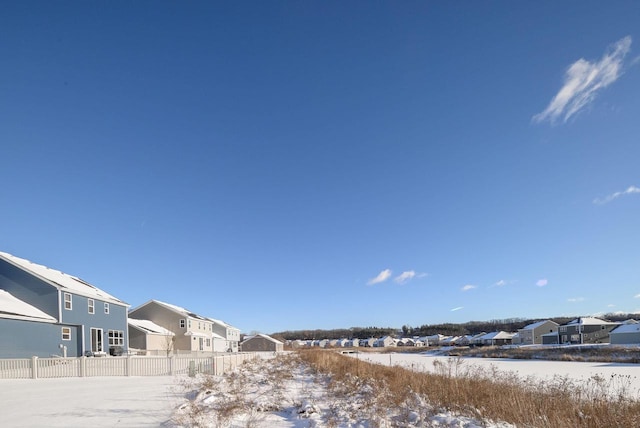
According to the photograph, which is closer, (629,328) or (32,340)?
(32,340)

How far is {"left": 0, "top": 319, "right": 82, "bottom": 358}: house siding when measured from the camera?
20.5 metres

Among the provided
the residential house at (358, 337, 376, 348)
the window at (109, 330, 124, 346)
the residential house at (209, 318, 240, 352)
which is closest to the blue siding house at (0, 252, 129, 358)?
the window at (109, 330, 124, 346)

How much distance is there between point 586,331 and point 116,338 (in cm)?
8429

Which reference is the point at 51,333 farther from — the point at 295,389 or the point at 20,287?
the point at 295,389

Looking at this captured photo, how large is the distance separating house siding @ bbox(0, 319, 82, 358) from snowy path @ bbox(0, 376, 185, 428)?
651 cm

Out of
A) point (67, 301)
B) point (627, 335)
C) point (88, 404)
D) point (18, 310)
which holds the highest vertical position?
point (67, 301)

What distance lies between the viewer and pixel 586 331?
80.4 m

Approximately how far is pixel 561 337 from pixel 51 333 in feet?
293

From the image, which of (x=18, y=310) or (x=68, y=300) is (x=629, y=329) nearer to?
(x=68, y=300)

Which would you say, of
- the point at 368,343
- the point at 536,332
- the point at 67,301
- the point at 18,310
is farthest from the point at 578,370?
the point at 368,343

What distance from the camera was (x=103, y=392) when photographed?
42.1 feet

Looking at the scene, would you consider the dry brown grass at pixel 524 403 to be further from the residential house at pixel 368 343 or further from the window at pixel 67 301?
the residential house at pixel 368 343

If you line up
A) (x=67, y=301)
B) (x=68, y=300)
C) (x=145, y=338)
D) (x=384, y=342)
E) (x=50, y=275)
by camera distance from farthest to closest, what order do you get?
(x=384, y=342)
(x=145, y=338)
(x=50, y=275)
(x=68, y=300)
(x=67, y=301)

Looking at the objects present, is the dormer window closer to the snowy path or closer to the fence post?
the fence post
